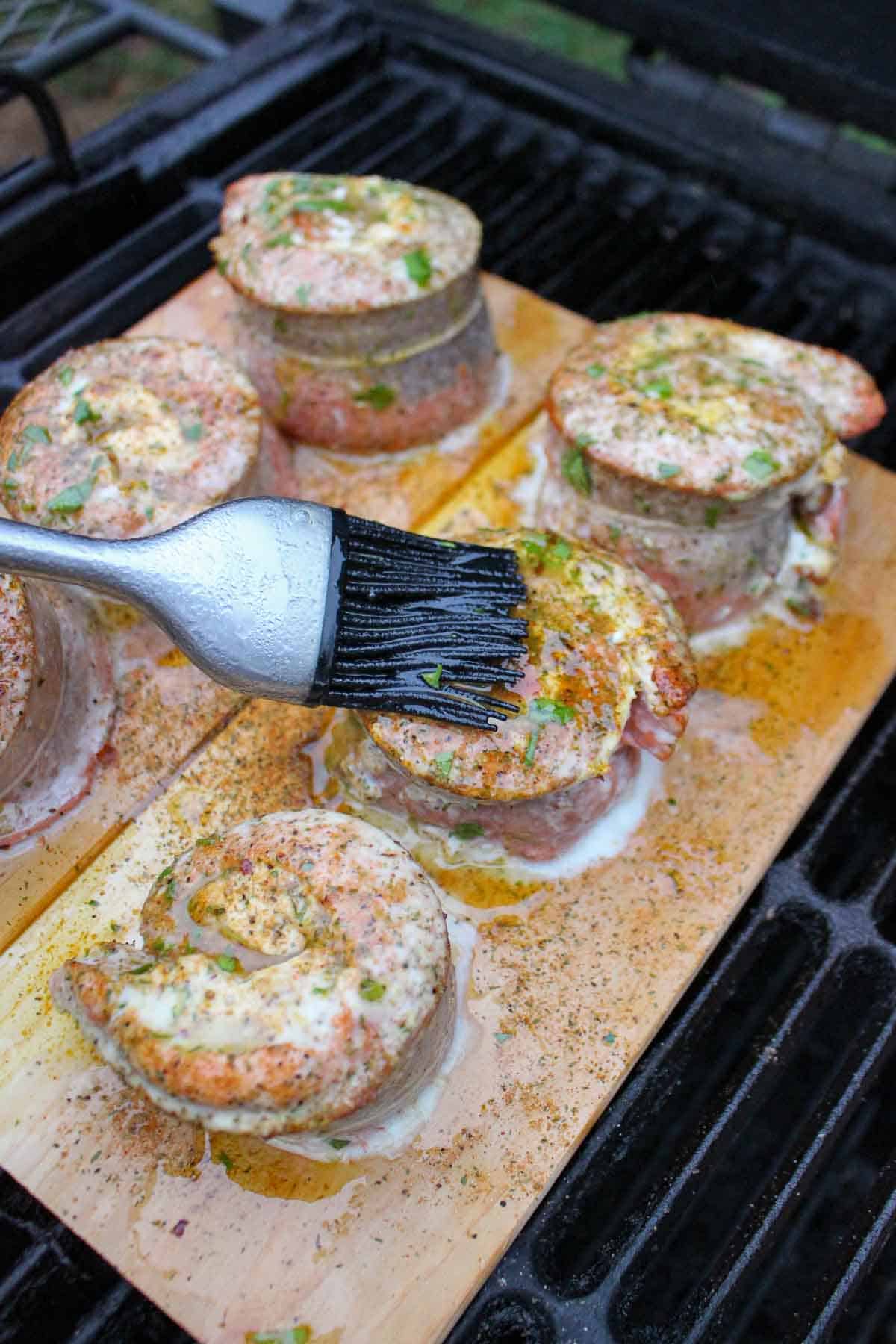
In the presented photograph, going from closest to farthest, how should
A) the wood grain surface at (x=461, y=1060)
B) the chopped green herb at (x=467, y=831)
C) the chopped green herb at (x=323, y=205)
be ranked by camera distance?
the wood grain surface at (x=461, y=1060), the chopped green herb at (x=467, y=831), the chopped green herb at (x=323, y=205)

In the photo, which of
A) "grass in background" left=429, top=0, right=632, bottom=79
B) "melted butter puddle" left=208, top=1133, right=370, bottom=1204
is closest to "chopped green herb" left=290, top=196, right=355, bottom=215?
"melted butter puddle" left=208, top=1133, right=370, bottom=1204

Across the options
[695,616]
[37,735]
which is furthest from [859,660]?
[37,735]

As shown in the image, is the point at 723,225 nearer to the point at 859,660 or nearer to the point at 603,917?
the point at 859,660

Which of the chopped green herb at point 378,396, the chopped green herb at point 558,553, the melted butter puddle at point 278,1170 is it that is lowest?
the melted butter puddle at point 278,1170

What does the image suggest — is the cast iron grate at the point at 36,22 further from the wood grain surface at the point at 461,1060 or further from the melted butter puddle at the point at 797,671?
the melted butter puddle at the point at 797,671

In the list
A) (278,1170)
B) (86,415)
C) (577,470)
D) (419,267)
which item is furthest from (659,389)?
(278,1170)

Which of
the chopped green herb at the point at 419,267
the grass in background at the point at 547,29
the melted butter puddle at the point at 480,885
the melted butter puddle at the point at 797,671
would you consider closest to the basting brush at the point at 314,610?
the melted butter puddle at the point at 480,885

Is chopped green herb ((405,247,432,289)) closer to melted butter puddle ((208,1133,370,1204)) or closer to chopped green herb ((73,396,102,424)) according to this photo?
chopped green herb ((73,396,102,424))

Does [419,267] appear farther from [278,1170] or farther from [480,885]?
[278,1170]
